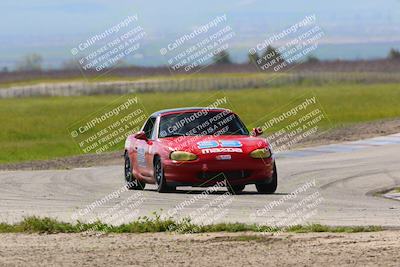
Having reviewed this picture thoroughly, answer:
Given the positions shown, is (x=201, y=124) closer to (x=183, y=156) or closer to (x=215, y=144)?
(x=215, y=144)

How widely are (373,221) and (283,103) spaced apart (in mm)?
64972

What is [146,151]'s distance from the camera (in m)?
20.0

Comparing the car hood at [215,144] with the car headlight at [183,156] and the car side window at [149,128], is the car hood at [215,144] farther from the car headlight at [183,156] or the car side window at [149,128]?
the car side window at [149,128]

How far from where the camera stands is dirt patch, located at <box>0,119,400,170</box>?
1208 inches

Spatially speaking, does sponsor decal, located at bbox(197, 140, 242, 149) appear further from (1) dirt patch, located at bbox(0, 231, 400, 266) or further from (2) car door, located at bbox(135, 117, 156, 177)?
(1) dirt patch, located at bbox(0, 231, 400, 266)

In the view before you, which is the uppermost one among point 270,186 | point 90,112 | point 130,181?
point 130,181

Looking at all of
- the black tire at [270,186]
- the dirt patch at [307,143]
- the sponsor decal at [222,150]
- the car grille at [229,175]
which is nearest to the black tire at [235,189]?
the black tire at [270,186]

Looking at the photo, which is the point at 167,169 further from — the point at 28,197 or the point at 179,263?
the point at 179,263

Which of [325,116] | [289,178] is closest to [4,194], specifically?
[289,178]

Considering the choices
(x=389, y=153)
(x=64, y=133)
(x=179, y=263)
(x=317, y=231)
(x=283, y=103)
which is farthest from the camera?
(x=283, y=103)

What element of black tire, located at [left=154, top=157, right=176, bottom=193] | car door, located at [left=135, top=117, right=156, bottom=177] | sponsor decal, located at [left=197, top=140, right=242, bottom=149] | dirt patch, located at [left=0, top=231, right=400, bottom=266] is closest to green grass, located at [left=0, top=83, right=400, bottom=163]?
car door, located at [left=135, top=117, right=156, bottom=177]

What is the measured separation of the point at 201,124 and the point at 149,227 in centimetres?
633

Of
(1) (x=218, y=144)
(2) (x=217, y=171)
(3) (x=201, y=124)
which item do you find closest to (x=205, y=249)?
(2) (x=217, y=171)

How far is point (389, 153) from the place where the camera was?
28375mm
